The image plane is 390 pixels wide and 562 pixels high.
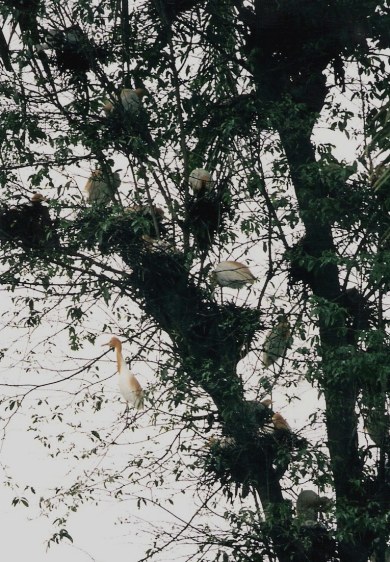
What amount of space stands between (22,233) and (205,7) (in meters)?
1.57

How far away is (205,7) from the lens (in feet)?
21.8

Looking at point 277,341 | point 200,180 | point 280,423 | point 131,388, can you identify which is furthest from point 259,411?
point 200,180

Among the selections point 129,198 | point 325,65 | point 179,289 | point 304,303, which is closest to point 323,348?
point 304,303

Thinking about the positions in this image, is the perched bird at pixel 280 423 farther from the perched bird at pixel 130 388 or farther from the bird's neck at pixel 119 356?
the bird's neck at pixel 119 356

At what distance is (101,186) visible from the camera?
6.27 meters

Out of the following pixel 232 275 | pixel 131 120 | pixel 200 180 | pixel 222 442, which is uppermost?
pixel 131 120

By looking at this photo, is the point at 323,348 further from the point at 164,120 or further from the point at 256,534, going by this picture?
the point at 164,120

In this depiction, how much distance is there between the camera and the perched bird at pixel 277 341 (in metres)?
5.97

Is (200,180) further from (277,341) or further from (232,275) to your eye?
(277,341)

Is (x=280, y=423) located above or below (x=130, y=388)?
below

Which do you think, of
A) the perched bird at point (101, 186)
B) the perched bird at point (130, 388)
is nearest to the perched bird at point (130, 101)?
the perched bird at point (101, 186)

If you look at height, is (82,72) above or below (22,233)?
above

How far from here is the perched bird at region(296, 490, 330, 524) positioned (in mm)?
5820

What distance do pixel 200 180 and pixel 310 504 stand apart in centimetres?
161
